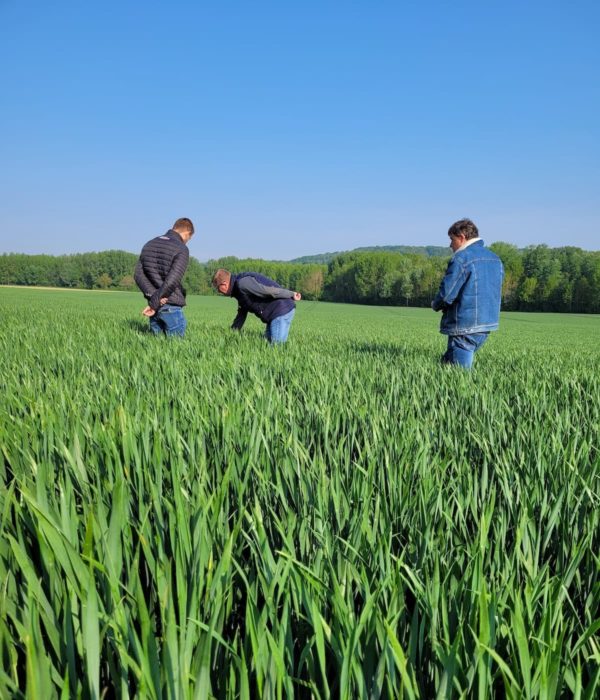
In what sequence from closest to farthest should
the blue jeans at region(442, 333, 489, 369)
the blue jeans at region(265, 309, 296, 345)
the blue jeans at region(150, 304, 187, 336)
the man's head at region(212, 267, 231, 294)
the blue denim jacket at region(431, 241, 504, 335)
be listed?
the blue denim jacket at region(431, 241, 504, 335)
the blue jeans at region(442, 333, 489, 369)
the man's head at region(212, 267, 231, 294)
the blue jeans at region(150, 304, 187, 336)
the blue jeans at region(265, 309, 296, 345)

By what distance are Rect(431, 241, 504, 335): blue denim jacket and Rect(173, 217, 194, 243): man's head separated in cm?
339

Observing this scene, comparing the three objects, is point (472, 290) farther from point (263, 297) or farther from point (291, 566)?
point (291, 566)

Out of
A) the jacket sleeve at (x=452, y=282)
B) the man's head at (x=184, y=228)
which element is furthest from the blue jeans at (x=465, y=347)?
the man's head at (x=184, y=228)

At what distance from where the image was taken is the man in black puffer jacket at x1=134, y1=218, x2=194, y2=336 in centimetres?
618

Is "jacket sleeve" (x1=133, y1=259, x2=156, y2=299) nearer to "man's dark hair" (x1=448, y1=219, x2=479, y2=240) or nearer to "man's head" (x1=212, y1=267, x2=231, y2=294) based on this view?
"man's head" (x1=212, y1=267, x2=231, y2=294)

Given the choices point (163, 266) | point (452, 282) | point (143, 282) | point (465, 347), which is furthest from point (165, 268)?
point (465, 347)

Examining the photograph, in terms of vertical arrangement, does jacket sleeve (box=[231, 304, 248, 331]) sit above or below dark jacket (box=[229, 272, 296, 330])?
below

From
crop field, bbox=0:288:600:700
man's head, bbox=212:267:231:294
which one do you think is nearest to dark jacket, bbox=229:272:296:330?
man's head, bbox=212:267:231:294

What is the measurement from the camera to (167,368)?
13.5 feet

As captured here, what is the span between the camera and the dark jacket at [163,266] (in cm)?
616

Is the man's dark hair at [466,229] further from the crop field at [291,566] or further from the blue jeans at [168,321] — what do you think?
the blue jeans at [168,321]

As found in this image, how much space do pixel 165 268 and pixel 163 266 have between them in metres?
0.04

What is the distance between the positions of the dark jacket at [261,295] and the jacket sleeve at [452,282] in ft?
7.29

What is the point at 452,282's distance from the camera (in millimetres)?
4953
